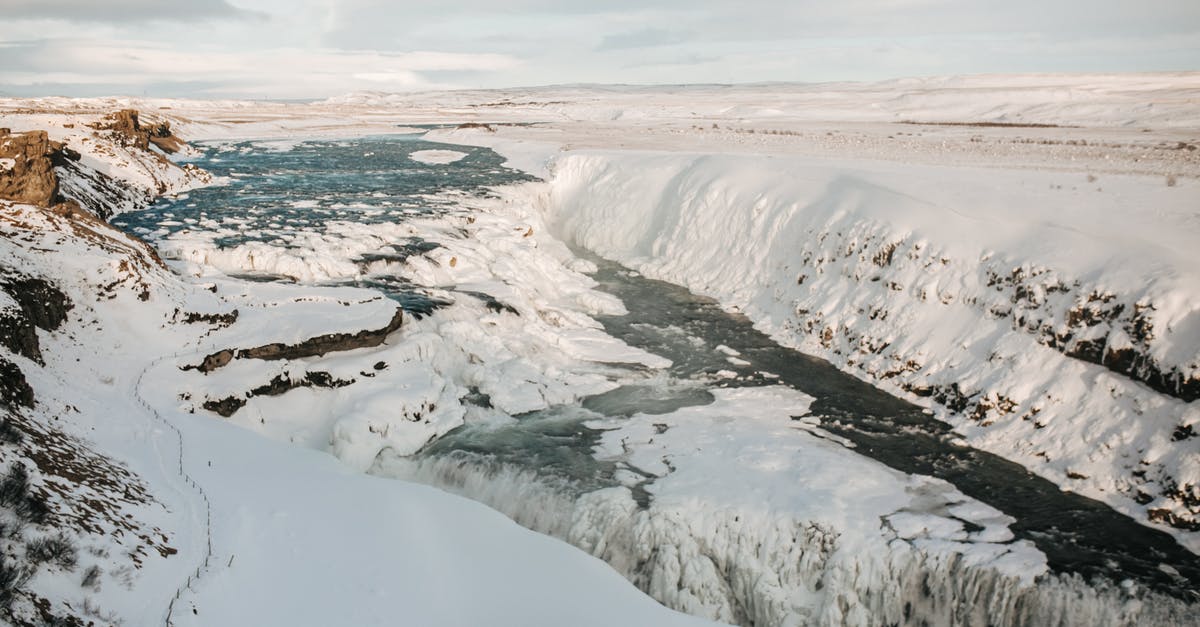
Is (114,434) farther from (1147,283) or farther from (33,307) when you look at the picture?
(1147,283)

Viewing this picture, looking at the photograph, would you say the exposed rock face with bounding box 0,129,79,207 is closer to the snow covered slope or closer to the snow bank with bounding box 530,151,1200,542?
the snow covered slope

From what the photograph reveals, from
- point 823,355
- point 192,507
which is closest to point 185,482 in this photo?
point 192,507

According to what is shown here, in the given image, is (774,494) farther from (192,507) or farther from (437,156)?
(437,156)

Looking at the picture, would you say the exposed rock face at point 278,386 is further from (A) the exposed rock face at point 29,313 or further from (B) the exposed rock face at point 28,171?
(B) the exposed rock face at point 28,171

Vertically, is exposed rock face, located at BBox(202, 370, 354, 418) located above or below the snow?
below

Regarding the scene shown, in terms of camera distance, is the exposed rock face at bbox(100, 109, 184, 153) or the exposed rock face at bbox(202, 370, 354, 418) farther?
the exposed rock face at bbox(100, 109, 184, 153)

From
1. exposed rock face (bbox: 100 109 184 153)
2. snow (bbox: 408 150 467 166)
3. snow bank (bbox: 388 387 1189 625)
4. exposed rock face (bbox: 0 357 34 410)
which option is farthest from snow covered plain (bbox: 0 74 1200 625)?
exposed rock face (bbox: 100 109 184 153)

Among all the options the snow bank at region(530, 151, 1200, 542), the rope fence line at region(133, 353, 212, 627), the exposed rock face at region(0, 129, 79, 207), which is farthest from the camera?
the exposed rock face at region(0, 129, 79, 207)
